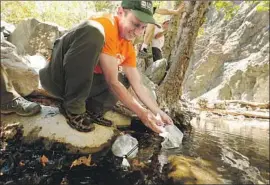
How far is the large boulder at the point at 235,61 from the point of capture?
2078cm

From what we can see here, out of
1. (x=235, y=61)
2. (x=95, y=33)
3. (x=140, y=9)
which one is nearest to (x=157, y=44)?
(x=140, y=9)

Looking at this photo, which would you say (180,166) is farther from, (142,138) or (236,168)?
(142,138)

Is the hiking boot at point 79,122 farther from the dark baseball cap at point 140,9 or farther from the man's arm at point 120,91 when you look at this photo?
the dark baseball cap at point 140,9

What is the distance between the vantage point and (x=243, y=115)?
10.7 meters

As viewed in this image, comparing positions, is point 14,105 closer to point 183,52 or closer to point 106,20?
point 106,20

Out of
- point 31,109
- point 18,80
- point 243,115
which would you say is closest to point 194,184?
point 31,109

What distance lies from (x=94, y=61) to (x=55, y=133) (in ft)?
2.62

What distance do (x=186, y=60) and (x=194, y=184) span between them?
10.7 ft

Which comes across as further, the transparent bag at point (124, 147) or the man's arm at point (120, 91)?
the transparent bag at point (124, 147)

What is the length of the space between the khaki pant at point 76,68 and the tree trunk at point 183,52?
2.14m

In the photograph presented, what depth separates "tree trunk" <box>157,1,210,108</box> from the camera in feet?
15.8

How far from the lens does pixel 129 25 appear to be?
2.33m

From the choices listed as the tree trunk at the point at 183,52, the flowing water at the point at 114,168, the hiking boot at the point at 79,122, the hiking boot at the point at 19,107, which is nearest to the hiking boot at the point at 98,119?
the hiking boot at the point at 79,122

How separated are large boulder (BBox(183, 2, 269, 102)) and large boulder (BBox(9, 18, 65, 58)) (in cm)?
1453
